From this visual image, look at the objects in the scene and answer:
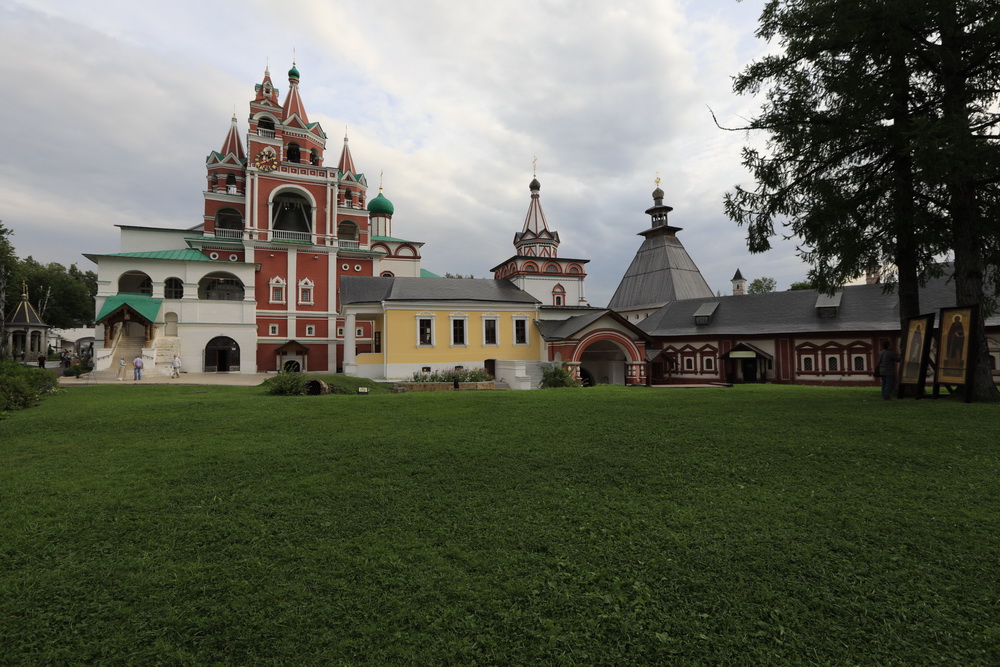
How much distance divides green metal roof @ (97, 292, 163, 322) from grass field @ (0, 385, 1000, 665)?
27241 mm

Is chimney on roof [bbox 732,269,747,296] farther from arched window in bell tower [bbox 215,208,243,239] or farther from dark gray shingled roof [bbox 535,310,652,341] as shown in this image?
arched window in bell tower [bbox 215,208,243,239]

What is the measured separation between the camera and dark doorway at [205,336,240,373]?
33344 mm

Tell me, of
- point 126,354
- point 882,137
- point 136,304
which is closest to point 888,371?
point 882,137

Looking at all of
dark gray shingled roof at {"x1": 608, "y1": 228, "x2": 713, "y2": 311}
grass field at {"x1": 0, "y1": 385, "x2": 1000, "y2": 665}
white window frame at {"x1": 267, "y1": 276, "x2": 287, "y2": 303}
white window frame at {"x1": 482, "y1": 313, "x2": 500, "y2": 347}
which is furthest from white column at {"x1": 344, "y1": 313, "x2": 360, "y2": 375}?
dark gray shingled roof at {"x1": 608, "y1": 228, "x2": 713, "y2": 311}

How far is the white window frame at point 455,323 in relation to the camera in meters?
28.2

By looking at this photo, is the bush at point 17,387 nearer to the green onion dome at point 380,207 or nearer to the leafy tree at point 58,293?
the green onion dome at point 380,207

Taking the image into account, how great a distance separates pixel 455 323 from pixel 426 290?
2802 mm

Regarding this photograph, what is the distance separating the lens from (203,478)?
6137 mm

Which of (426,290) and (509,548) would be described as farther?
(426,290)

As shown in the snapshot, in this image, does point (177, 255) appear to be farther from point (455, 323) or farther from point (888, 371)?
point (888, 371)

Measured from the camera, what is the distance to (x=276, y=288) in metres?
36.6

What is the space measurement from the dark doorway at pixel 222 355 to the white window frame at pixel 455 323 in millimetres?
16758

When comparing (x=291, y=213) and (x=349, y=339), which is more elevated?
(x=291, y=213)

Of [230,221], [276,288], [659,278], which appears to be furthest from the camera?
[659,278]
